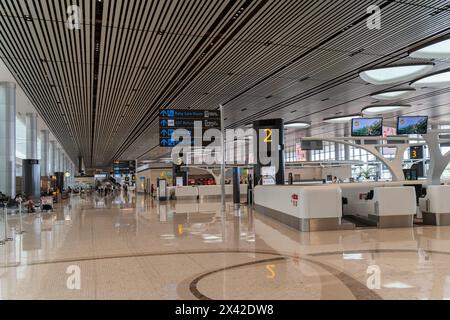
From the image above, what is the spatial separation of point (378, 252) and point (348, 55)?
8528 mm

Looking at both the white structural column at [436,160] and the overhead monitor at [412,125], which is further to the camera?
the overhead monitor at [412,125]

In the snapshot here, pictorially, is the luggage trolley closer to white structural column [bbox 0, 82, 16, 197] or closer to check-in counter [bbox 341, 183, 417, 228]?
white structural column [bbox 0, 82, 16, 197]

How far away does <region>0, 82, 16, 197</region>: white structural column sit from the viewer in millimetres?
19062

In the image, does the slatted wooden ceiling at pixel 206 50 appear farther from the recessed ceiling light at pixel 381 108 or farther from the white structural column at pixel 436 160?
the white structural column at pixel 436 160

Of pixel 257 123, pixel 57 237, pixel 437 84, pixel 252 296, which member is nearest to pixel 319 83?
pixel 257 123

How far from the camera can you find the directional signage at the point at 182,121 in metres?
16.1

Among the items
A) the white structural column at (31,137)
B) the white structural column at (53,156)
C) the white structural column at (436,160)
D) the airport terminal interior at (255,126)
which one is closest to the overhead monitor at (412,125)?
the airport terminal interior at (255,126)

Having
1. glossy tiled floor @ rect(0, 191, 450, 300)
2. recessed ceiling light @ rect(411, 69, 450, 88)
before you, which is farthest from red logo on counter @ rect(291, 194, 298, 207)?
recessed ceiling light @ rect(411, 69, 450, 88)

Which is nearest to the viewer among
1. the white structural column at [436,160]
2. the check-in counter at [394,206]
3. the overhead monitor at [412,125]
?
the check-in counter at [394,206]

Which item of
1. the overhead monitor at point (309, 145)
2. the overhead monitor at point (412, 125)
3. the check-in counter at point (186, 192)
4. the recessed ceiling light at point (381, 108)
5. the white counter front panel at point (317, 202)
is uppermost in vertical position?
the recessed ceiling light at point (381, 108)

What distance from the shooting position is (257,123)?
18359 millimetres

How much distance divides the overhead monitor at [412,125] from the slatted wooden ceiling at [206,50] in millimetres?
2379

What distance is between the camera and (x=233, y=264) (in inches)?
231
